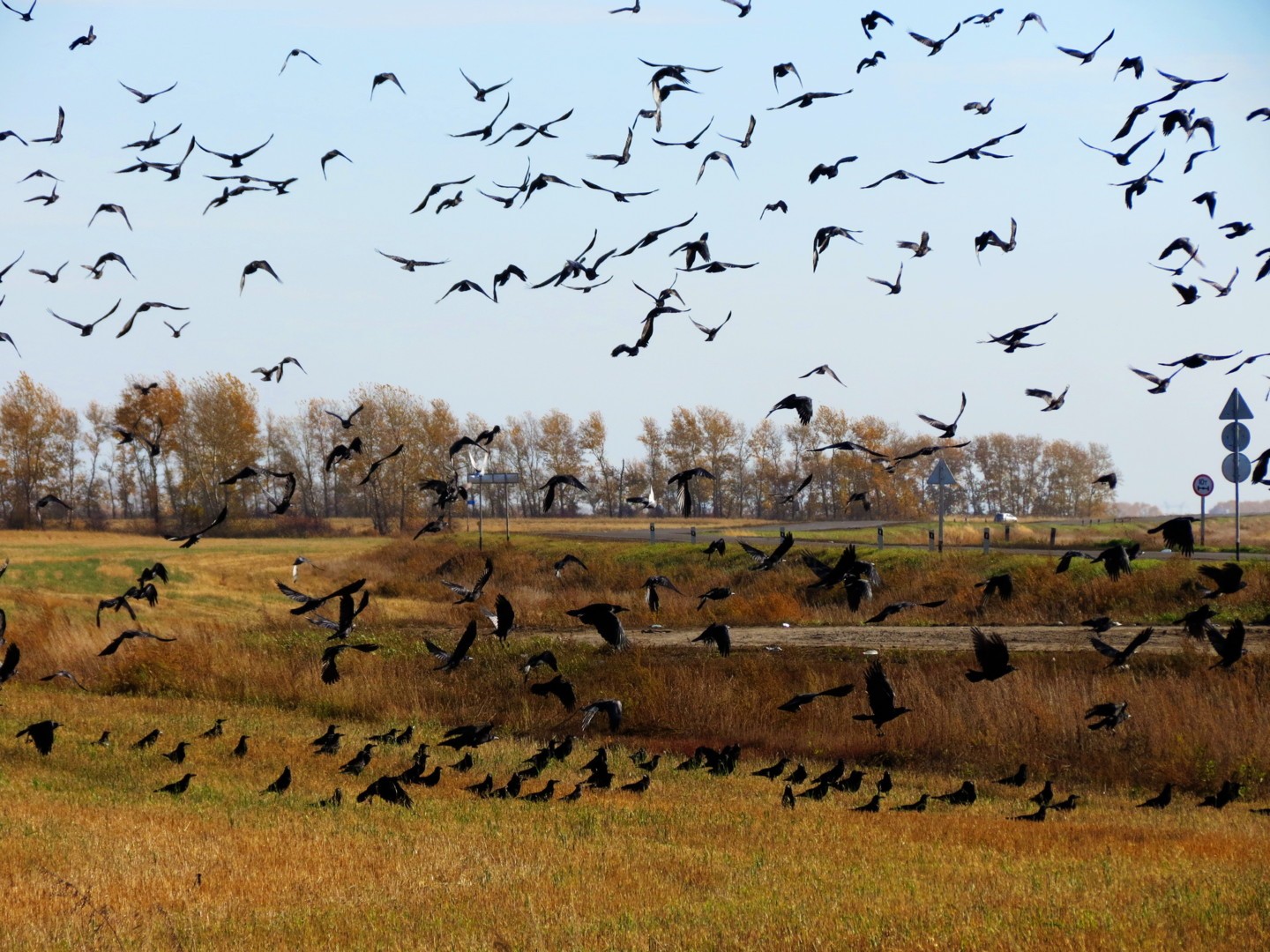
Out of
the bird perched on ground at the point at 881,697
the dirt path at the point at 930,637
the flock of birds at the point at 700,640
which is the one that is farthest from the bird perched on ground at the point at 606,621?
the dirt path at the point at 930,637

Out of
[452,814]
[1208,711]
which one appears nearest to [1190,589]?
[1208,711]

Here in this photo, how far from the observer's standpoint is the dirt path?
72.2 ft

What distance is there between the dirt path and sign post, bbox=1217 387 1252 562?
21.3 ft

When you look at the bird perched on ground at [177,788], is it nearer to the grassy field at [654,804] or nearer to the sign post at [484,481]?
the grassy field at [654,804]

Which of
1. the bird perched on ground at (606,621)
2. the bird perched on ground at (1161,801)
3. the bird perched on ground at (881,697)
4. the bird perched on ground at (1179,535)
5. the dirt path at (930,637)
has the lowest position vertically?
the bird perched on ground at (1161,801)

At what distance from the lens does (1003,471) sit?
383 ft

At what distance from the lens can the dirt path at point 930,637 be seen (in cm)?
2200

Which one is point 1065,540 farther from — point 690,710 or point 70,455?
point 70,455

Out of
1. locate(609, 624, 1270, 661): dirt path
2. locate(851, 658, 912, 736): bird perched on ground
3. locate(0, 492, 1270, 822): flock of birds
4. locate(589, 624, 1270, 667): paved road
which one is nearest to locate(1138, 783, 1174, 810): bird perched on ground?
locate(0, 492, 1270, 822): flock of birds

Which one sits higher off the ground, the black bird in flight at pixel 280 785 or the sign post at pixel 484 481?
the sign post at pixel 484 481

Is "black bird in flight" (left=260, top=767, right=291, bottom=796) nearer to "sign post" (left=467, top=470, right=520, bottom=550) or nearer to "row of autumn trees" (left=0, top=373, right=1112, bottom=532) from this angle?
"sign post" (left=467, top=470, right=520, bottom=550)

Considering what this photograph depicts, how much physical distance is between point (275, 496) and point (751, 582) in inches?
3537

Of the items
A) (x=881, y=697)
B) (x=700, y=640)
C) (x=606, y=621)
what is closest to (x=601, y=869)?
(x=606, y=621)

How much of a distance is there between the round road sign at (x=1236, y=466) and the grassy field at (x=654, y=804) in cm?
243
